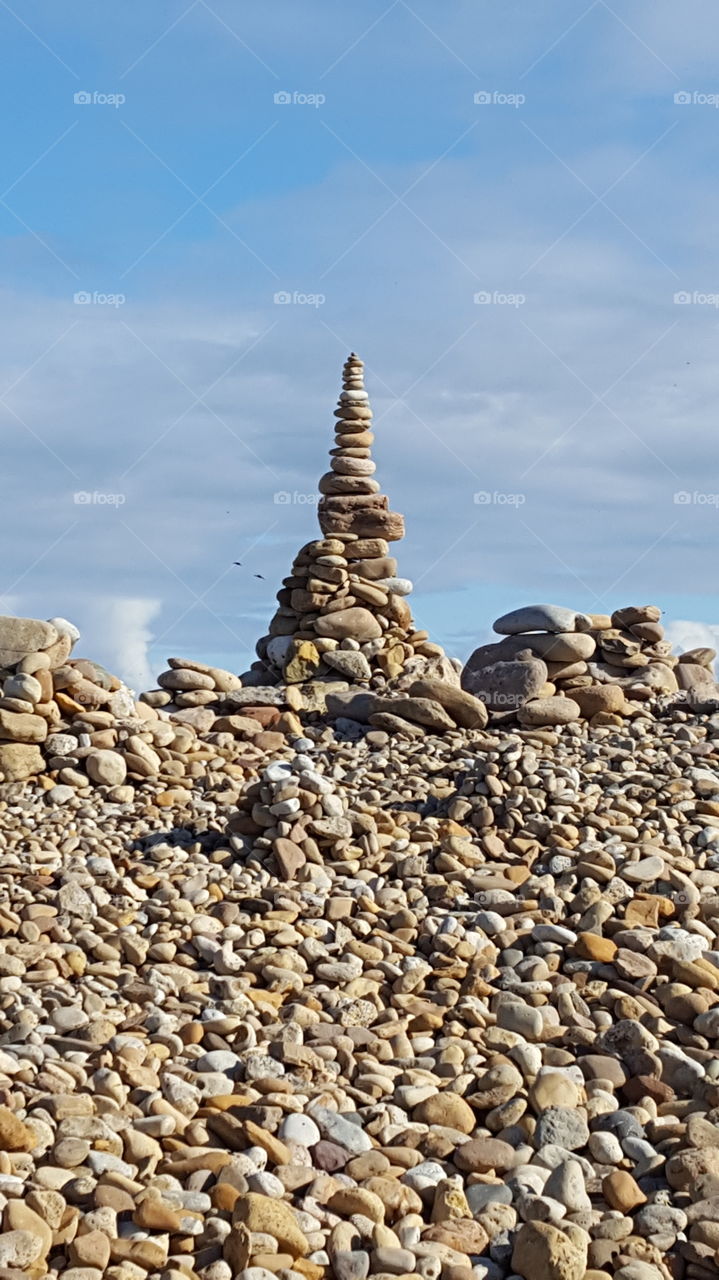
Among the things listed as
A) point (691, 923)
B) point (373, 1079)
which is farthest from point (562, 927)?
point (373, 1079)

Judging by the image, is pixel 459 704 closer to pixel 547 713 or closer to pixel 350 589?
pixel 547 713

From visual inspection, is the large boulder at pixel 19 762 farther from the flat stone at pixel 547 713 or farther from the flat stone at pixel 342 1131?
the flat stone at pixel 342 1131

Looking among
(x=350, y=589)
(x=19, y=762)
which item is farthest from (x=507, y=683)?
(x=19, y=762)

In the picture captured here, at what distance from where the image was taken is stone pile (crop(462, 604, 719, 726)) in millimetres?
13320

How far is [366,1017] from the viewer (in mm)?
7113

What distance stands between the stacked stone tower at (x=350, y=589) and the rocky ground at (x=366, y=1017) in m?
3.86

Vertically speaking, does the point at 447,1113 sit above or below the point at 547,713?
below

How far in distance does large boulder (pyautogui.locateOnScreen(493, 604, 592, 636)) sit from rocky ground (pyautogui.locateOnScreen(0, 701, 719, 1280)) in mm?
3277

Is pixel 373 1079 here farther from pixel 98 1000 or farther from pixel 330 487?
pixel 330 487

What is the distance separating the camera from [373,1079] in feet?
21.0

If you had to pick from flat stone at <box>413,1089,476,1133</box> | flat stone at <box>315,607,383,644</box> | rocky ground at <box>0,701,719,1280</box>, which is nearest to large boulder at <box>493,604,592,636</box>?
flat stone at <box>315,607,383,644</box>

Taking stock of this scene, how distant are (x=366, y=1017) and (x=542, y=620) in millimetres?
7900

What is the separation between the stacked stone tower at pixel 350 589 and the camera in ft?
49.6

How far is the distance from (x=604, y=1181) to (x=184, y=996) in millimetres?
2542
